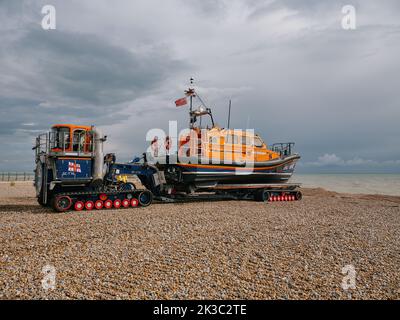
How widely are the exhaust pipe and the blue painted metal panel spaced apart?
238 mm

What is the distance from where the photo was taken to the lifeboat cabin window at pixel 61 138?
37.5 ft

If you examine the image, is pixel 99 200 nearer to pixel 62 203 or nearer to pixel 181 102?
pixel 62 203

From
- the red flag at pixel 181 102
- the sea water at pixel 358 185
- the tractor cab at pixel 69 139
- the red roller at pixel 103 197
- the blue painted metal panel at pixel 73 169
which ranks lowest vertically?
the sea water at pixel 358 185

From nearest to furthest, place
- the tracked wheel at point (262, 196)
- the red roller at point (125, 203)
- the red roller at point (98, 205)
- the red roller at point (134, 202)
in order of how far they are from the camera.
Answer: the red roller at point (98, 205), the red roller at point (125, 203), the red roller at point (134, 202), the tracked wheel at point (262, 196)

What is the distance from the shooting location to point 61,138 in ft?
37.6

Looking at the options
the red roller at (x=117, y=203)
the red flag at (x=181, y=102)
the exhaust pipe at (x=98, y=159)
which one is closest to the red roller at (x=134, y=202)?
the red roller at (x=117, y=203)

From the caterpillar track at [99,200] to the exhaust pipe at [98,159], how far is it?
64cm

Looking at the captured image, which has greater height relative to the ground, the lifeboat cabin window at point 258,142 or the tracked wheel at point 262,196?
the lifeboat cabin window at point 258,142

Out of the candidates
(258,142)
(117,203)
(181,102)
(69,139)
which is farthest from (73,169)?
(258,142)

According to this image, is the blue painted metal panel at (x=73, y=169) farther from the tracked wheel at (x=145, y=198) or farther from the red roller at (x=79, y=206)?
the tracked wheel at (x=145, y=198)

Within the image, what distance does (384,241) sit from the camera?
7.62m
